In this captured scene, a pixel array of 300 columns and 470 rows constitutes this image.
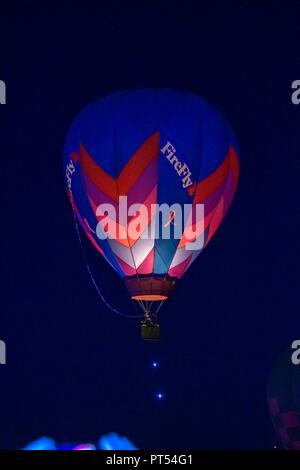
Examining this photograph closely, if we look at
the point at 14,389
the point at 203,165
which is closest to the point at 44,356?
the point at 14,389

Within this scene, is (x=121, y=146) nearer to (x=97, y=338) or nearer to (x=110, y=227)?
(x=110, y=227)

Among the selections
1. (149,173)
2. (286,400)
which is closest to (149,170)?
(149,173)

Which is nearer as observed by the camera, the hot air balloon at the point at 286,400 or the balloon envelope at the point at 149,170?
the balloon envelope at the point at 149,170

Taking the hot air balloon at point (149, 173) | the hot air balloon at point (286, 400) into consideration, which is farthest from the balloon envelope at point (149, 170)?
the hot air balloon at point (286, 400)

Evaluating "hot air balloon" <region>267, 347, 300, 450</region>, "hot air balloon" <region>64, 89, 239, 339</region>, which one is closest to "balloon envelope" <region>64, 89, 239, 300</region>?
"hot air balloon" <region>64, 89, 239, 339</region>

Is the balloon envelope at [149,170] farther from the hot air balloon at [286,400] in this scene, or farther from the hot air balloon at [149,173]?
the hot air balloon at [286,400]

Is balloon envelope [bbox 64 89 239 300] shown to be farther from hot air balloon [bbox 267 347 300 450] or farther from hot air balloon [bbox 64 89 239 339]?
hot air balloon [bbox 267 347 300 450]
